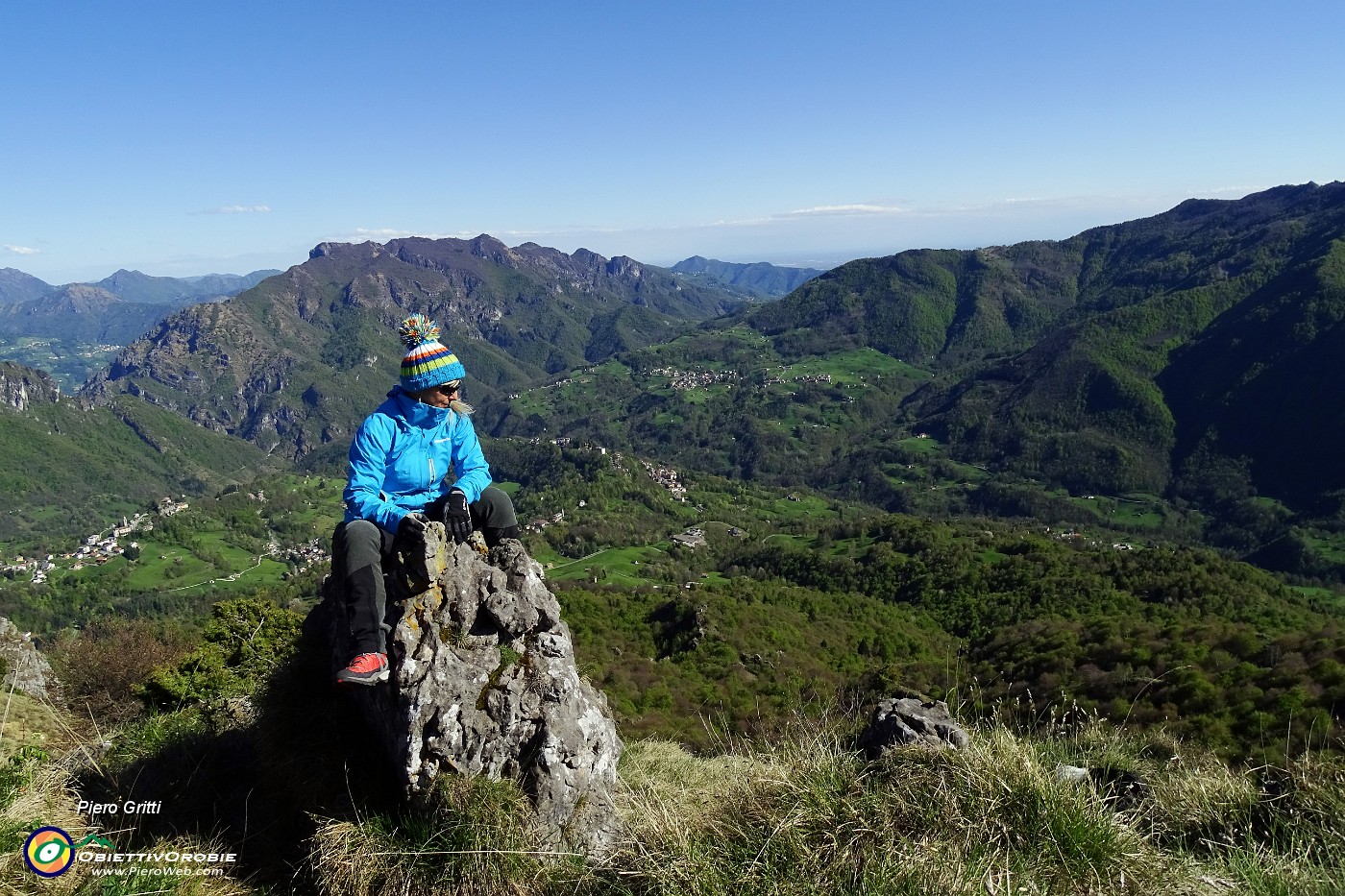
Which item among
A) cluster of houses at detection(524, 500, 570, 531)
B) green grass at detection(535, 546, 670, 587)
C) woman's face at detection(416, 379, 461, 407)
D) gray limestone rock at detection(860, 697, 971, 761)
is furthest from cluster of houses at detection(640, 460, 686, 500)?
woman's face at detection(416, 379, 461, 407)

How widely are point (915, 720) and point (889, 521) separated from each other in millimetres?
119035

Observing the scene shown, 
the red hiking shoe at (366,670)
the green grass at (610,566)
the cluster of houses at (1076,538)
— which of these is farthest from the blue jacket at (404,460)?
the cluster of houses at (1076,538)

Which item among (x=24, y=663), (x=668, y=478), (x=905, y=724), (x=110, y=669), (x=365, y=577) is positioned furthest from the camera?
(x=668, y=478)

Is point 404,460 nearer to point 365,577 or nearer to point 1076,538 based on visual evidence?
point 365,577

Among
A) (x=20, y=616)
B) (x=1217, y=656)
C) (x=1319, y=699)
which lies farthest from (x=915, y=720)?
(x=20, y=616)

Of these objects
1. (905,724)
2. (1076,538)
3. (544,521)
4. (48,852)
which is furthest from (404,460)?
(1076,538)

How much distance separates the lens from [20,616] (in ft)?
373

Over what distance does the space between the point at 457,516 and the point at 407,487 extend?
0.65 metres

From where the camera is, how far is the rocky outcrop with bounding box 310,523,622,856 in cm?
548

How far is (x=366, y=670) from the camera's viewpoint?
Result: 18.7 feet

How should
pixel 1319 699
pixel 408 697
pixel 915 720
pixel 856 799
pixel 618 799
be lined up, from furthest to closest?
pixel 1319 699
pixel 915 720
pixel 618 799
pixel 408 697
pixel 856 799

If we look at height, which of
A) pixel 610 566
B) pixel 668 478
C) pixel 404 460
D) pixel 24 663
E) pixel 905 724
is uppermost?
pixel 404 460

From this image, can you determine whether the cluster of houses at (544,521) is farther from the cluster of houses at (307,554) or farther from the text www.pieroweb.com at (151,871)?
the text www.pieroweb.com at (151,871)

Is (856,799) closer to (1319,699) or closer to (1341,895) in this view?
(1341,895)
